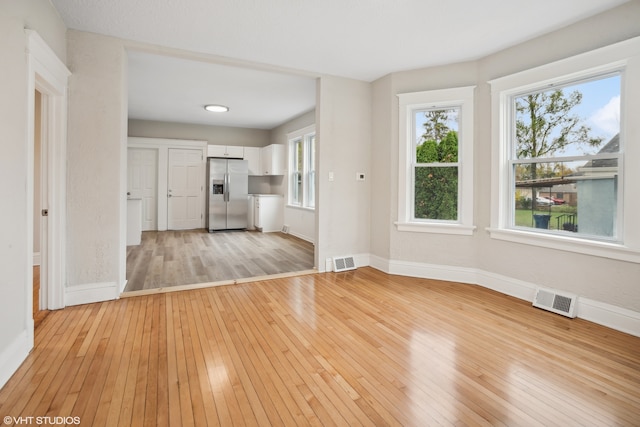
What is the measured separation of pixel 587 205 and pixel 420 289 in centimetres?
176

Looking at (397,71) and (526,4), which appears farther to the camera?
(397,71)

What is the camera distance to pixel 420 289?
12.0ft

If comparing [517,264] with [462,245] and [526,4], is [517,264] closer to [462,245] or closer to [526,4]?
[462,245]

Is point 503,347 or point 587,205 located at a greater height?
point 587,205

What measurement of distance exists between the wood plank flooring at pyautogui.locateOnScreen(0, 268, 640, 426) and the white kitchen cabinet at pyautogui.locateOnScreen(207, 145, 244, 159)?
5.56 m

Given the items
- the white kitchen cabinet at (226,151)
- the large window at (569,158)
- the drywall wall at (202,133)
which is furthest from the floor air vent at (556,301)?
the drywall wall at (202,133)

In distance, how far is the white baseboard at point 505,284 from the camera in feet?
8.59

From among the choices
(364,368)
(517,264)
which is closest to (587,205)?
(517,264)

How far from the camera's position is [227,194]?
26.3ft

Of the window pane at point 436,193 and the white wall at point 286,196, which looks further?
the white wall at point 286,196

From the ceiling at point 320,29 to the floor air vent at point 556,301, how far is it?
248 cm

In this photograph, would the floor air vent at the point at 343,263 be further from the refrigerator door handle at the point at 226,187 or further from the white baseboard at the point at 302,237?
the refrigerator door handle at the point at 226,187

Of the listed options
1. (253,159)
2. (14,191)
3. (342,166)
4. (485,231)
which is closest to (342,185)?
(342,166)

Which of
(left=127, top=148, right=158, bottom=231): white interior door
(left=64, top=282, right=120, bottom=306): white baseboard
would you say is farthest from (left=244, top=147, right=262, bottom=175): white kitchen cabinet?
(left=64, top=282, right=120, bottom=306): white baseboard
